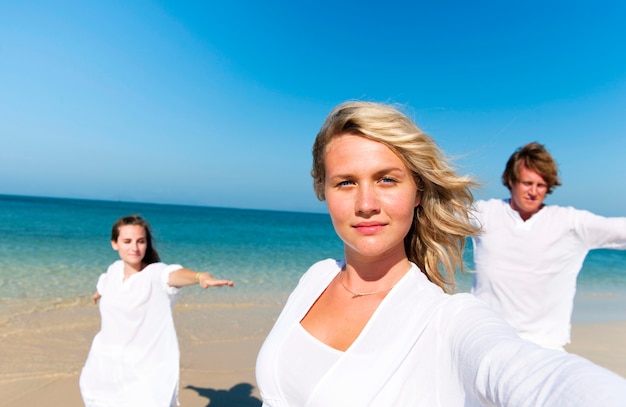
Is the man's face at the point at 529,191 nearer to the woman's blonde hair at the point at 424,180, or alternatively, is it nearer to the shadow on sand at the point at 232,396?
the woman's blonde hair at the point at 424,180

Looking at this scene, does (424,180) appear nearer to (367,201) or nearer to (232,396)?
(367,201)

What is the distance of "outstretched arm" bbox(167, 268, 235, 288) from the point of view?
3.81 m

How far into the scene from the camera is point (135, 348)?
406 centimetres

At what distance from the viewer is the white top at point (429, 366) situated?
3.16ft

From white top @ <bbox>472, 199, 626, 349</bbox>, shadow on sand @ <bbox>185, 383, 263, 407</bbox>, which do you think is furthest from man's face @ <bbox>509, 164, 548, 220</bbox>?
shadow on sand @ <bbox>185, 383, 263, 407</bbox>

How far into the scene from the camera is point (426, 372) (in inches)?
55.9

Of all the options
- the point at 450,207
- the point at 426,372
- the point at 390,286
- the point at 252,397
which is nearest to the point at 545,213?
the point at 450,207

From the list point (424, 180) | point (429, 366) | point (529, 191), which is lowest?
Result: point (429, 366)

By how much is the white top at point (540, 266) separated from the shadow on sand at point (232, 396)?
11.7 feet

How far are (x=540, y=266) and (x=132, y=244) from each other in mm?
4196

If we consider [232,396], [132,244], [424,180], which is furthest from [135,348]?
[424,180]

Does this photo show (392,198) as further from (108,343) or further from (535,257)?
(108,343)

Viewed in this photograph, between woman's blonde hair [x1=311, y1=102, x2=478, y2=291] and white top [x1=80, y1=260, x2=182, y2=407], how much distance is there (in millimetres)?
2705

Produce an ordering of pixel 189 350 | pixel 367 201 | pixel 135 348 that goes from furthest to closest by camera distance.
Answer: pixel 189 350
pixel 135 348
pixel 367 201
